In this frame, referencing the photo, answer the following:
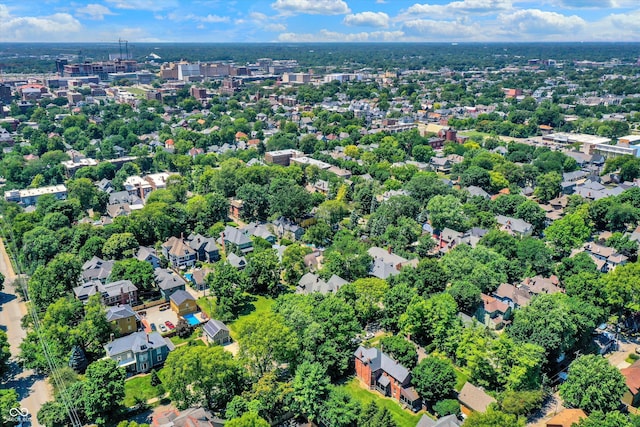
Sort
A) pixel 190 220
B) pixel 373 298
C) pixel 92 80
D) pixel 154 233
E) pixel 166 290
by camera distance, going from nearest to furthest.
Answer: pixel 373 298 → pixel 166 290 → pixel 154 233 → pixel 190 220 → pixel 92 80

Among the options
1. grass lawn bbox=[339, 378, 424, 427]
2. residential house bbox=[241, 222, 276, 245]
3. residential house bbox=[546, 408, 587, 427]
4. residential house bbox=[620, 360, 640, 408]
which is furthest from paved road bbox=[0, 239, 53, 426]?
residential house bbox=[620, 360, 640, 408]

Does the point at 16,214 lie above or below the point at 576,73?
below

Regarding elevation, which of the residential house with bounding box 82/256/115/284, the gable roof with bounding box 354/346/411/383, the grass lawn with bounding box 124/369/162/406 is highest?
the residential house with bounding box 82/256/115/284

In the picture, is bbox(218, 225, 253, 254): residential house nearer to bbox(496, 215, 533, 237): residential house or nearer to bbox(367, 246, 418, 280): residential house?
bbox(367, 246, 418, 280): residential house

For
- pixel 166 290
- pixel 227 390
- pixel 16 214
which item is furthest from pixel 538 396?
pixel 16 214

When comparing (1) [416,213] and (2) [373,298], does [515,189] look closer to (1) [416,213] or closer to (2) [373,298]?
(1) [416,213]
